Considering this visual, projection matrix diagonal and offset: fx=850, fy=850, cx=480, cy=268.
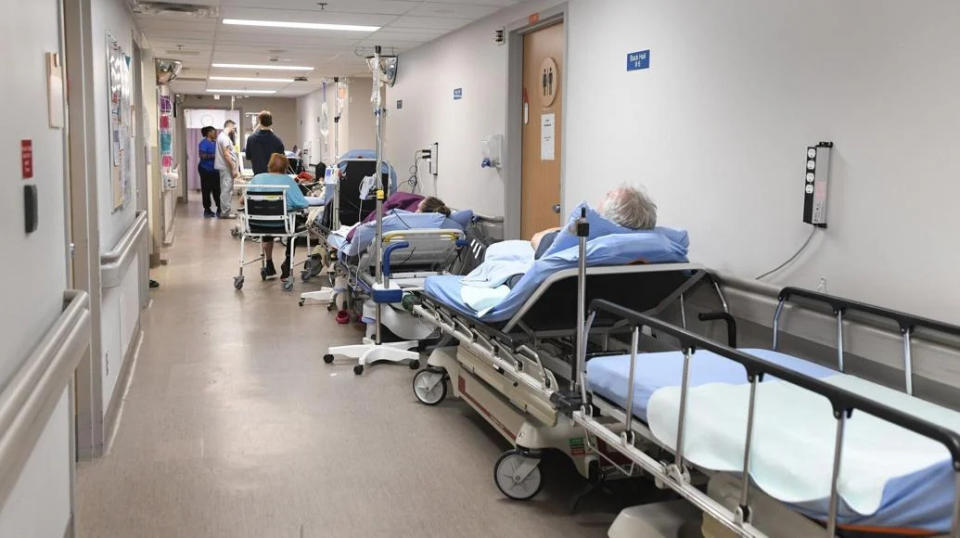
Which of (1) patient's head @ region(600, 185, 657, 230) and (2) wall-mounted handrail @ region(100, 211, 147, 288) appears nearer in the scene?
(1) patient's head @ region(600, 185, 657, 230)

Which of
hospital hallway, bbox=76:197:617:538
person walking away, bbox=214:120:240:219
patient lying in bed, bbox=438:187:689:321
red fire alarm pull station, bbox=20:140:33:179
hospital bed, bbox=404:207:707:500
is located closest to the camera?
red fire alarm pull station, bbox=20:140:33:179

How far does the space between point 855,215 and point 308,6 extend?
487cm

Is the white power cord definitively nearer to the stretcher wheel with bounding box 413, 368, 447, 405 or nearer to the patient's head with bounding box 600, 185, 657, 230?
the patient's head with bounding box 600, 185, 657, 230

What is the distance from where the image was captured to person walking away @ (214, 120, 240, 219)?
14.9m

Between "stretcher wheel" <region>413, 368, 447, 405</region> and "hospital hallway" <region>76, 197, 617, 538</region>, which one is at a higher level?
"stretcher wheel" <region>413, 368, 447, 405</region>

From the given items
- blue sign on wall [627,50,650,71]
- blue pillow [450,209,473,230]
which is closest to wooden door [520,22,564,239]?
blue pillow [450,209,473,230]

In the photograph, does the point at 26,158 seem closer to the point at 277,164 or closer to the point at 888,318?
the point at 888,318

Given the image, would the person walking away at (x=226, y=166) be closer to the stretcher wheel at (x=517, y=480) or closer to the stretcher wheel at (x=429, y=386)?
the stretcher wheel at (x=429, y=386)

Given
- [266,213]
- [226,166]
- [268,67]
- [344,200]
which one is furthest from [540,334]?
[226,166]

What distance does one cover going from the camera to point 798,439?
2.16 m

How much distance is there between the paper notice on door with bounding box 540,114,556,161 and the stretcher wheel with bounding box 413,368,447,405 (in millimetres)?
2085

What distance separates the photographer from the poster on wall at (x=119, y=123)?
187 inches

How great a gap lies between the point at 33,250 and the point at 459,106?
233 inches

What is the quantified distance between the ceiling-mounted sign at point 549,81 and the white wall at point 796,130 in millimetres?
792
